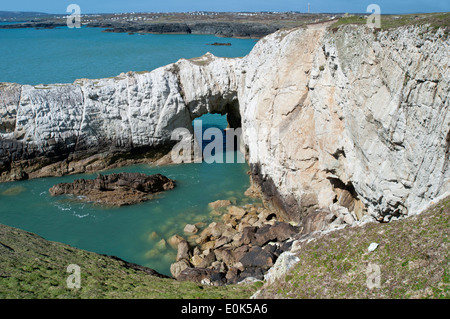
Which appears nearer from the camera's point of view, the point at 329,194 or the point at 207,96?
the point at 329,194

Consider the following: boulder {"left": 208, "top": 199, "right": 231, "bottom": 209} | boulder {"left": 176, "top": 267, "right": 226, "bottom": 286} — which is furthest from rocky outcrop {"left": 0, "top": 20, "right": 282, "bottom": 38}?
boulder {"left": 176, "top": 267, "right": 226, "bottom": 286}

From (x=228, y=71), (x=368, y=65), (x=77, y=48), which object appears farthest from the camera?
(x=77, y=48)

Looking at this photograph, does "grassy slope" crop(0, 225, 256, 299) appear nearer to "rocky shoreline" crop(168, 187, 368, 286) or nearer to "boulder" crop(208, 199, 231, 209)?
"rocky shoreline" crop(168, 187, 368, 286)

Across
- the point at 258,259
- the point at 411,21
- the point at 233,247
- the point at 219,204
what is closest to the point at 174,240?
the point at 233,247

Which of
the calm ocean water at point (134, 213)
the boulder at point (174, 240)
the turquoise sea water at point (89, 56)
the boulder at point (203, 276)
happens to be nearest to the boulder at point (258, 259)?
the boulder at point (203, 276)

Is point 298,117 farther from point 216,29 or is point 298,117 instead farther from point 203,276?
point 216,29
